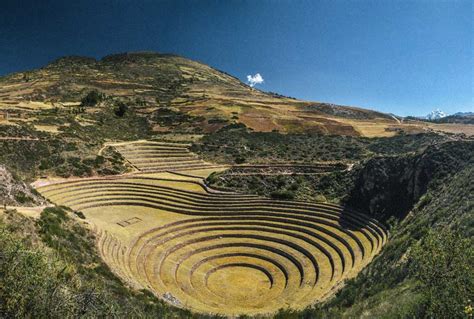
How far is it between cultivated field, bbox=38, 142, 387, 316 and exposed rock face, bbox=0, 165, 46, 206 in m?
4.32

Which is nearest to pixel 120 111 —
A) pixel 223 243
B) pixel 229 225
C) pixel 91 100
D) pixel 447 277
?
pixel 91 100

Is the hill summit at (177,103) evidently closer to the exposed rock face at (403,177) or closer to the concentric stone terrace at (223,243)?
the concentric stone terrace at (223,243)

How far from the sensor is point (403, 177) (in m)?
A: 31.0

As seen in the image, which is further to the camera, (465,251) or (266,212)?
(266,212)

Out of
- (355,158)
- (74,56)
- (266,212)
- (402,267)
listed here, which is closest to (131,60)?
(74,56)

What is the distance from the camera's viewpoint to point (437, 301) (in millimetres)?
8789

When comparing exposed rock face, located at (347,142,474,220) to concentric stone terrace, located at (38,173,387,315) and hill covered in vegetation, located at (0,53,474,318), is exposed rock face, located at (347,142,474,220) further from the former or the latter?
concentric stone terrace, located at (38,173,387,315)

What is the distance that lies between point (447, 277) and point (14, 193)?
77.9ft

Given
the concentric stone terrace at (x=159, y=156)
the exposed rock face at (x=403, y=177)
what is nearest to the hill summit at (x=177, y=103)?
the concentric stone terrace at (x=159, y=156)

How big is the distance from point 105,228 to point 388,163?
26200 mm

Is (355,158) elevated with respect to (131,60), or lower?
lower

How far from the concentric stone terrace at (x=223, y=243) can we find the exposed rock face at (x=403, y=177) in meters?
2.26

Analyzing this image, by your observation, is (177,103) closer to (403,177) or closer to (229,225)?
(229,225)

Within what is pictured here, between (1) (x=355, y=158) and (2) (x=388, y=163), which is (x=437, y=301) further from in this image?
(1) (x=355, y=158)
